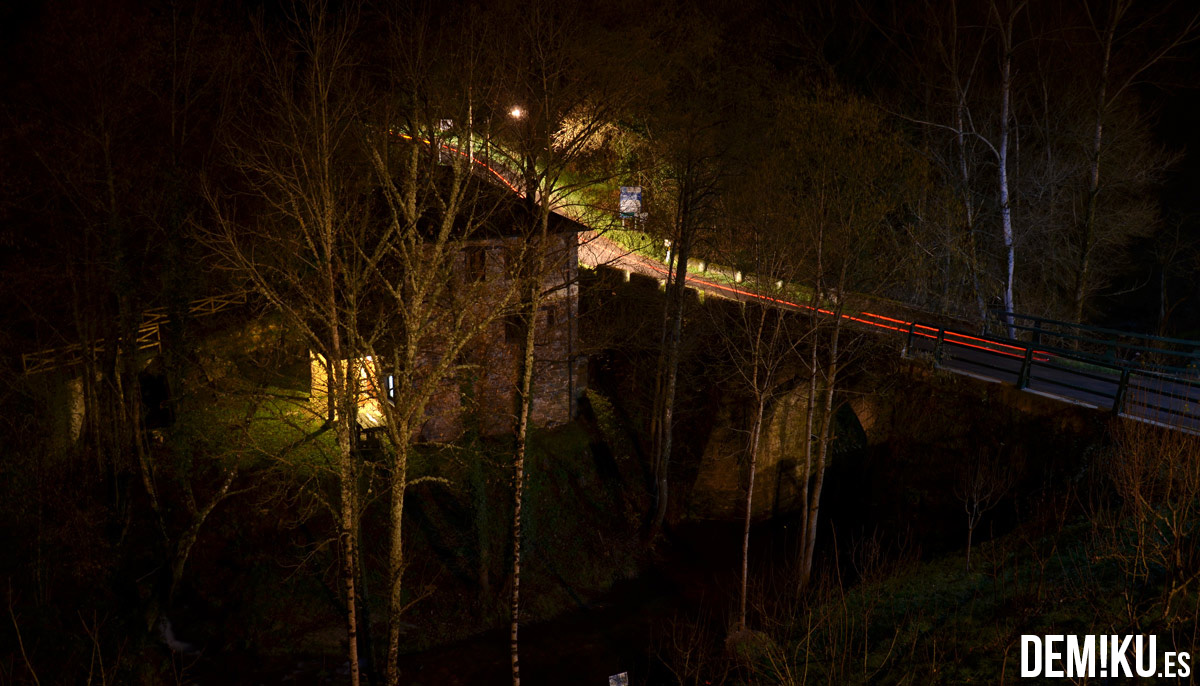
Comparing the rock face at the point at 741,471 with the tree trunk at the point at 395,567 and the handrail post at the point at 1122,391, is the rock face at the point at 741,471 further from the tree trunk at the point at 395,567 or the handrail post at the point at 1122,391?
the tree trunk at the point at 395,567

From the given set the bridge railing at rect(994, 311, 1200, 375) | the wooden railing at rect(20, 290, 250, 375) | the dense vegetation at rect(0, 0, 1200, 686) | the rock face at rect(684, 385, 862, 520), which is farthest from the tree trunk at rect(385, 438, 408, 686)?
the rock face at rect(684, 385, 862, 520)

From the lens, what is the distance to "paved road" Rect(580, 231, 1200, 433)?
44.7ft

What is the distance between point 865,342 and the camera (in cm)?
1877

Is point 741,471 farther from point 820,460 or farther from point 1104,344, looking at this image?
point 1104,344

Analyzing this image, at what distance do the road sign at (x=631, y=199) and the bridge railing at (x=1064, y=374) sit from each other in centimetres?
813

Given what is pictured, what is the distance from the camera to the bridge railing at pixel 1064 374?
1350 centimetres

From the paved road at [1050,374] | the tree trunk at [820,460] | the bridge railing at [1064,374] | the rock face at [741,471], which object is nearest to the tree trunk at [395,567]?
the paved road at [1050,374]

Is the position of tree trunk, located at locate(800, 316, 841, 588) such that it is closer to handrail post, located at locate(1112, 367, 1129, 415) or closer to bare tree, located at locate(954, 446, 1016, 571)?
bare tree, located at locate(954, 446, 1016, 571)

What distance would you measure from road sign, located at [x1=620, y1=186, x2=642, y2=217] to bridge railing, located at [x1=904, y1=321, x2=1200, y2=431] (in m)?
8.13

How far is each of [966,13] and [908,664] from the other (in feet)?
94.6

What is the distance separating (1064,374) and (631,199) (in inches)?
459

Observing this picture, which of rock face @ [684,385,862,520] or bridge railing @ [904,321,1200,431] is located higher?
bridge railing @ [904,321,1200,431]

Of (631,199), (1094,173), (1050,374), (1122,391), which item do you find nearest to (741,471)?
(631,199)

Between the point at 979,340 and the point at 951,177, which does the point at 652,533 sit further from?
the point at 951,177
